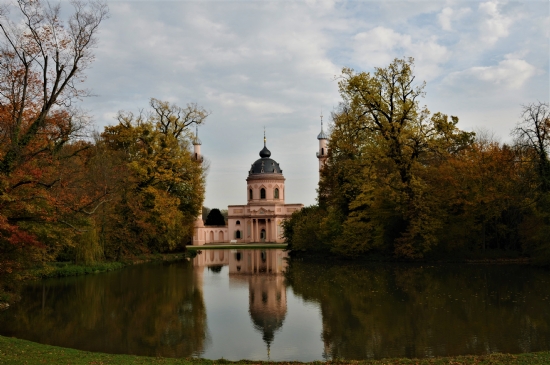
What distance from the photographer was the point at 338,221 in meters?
30.2

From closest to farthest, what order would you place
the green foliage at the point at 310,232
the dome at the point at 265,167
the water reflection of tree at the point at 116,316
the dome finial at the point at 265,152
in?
the water reflection of tree at the point at 116,316 < the green foliage at the point at 310,232 < the dome at the point at 265,167 < the dome finial at the point at 265,152

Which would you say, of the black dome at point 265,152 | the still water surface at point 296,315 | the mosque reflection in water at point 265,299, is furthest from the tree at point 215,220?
the still water surface at point 296,315

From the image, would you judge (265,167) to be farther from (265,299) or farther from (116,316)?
(116,316)

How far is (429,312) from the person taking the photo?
12742 mm

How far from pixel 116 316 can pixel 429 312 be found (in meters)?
8.04

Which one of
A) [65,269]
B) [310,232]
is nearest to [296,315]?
[65,269]

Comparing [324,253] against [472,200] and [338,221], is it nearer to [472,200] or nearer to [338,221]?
[338,221]

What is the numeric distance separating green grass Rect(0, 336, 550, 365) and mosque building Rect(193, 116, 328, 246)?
204ft

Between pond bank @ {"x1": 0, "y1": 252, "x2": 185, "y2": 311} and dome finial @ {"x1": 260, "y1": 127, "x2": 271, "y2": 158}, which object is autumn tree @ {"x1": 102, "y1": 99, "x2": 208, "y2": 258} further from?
dome finial @ {"x1": 260, "y1": 127, "x2": 271, "y2": 158}

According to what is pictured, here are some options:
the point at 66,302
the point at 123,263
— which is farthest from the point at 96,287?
the point at 123,263

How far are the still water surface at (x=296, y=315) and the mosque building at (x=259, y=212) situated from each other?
2008 inches

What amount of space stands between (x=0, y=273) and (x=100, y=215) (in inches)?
570

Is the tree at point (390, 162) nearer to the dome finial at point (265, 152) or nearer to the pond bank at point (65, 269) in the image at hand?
the pond bank at point (65, 269)

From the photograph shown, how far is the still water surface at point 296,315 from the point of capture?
9758 mm
